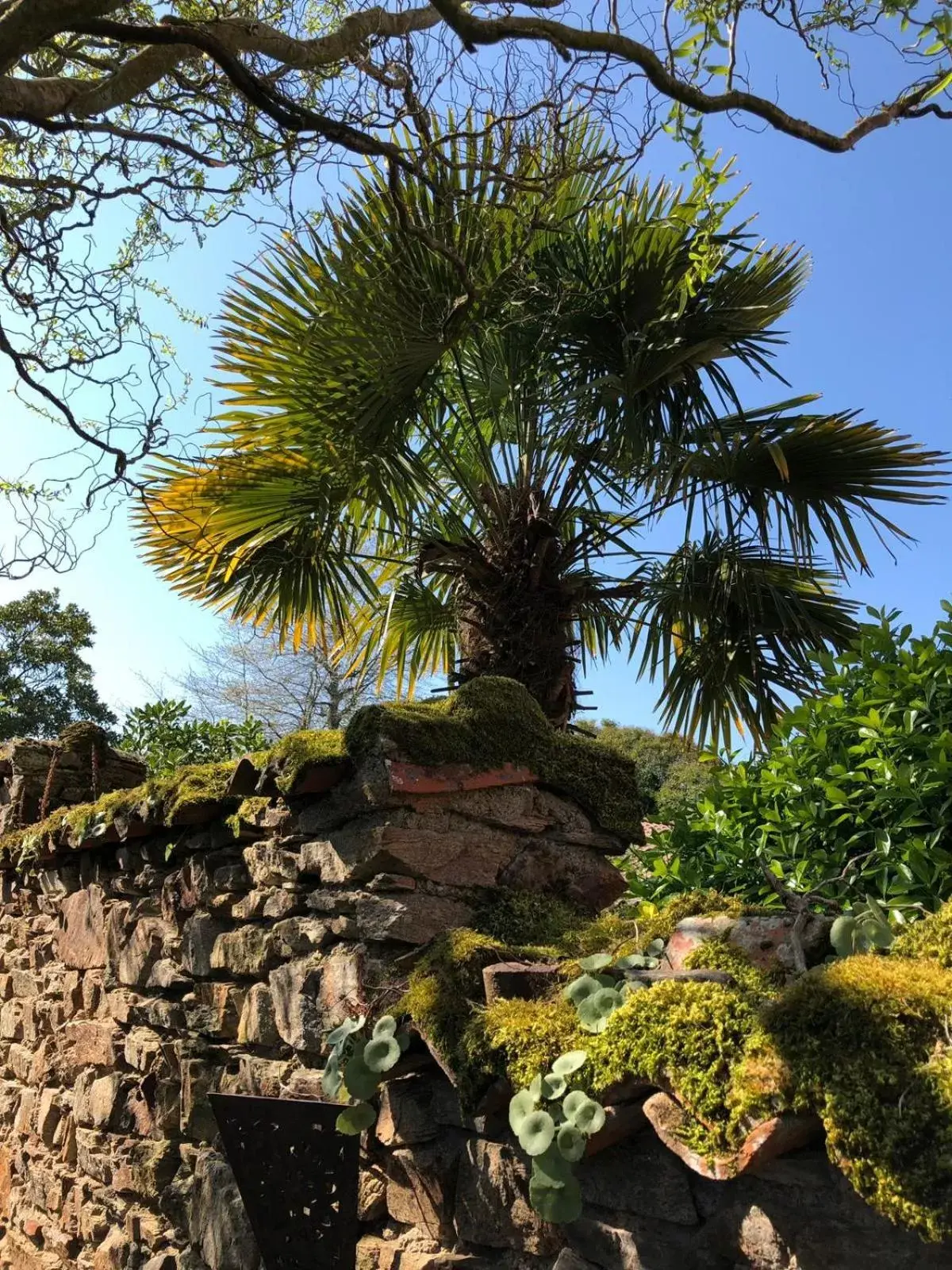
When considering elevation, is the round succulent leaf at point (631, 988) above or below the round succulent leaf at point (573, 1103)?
above

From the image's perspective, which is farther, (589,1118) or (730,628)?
(730,628)

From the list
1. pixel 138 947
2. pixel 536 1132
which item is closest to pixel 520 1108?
pixel 536 1132

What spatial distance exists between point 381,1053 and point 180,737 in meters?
4.45

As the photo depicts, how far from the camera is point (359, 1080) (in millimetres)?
1928

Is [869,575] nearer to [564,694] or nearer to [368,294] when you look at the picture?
[564,694]

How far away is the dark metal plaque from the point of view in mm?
2021

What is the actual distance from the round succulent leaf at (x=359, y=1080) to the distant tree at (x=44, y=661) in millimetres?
16758

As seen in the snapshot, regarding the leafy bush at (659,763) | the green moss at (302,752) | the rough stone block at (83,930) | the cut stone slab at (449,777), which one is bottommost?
the rough stone block at (83,930)

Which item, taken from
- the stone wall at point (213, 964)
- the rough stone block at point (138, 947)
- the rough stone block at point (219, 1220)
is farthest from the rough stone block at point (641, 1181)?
the rough stone block at point (138, 947)

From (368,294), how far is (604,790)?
8.68 ft

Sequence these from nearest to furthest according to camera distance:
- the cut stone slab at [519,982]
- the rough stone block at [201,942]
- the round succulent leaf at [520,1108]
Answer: the round succulent leaf at [520,1108] < the cut stone slab at [519,982] < the rough stone block at [201,942]

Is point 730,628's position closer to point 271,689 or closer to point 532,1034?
point 532,1034

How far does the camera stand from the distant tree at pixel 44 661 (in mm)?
17359

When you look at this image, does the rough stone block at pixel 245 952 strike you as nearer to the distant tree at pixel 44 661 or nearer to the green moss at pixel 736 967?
the green moss at pixel 736 967
